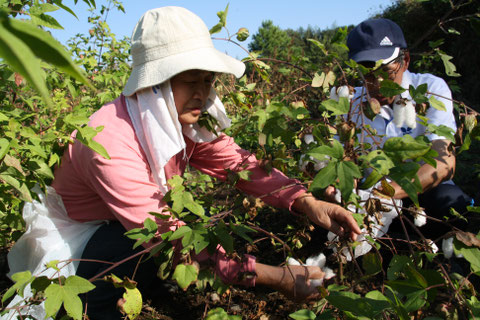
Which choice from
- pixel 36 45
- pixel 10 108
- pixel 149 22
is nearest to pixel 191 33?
pixel 149 22

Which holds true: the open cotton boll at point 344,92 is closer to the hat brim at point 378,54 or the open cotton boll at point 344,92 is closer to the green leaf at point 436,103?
the green leaf at point 436,103

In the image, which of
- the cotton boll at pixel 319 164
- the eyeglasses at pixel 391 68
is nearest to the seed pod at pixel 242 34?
the eyeglasses at pixel 391 68

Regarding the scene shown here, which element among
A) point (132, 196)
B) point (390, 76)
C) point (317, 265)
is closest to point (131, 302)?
point (132, 196)

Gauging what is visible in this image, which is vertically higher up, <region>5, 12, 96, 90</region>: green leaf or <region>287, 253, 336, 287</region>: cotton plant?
<region>5, 12, 96, 90</region>: green leaf

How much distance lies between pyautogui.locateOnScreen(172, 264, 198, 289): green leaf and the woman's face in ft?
2.27

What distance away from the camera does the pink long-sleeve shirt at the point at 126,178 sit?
1.45 metres

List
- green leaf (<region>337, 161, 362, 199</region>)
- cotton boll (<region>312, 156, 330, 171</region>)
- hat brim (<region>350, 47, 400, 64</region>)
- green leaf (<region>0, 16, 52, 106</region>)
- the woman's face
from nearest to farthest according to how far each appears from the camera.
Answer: green leaf (<region>0, 16, 52, 106</region>), green leaf (<region>337, 161, 362, 199</region>), cotton boll (<region>312, 156, 330, 171</region>), the woman's face, hat brim (<region>350, 47, 400, 64</region>)

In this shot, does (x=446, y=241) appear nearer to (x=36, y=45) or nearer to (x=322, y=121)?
(x=322, y=121)

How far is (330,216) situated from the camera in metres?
1.48

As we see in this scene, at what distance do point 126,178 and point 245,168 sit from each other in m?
Result: 0.53

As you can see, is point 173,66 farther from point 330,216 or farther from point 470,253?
point 470,253

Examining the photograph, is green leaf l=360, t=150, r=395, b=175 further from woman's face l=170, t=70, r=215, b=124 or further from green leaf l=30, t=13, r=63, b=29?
green leaf l=30, t=13, r=63, b=29

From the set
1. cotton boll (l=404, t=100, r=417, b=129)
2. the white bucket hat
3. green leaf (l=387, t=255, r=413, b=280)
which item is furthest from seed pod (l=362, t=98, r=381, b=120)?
the white bucket hat

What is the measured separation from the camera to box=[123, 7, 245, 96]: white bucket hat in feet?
4.78
